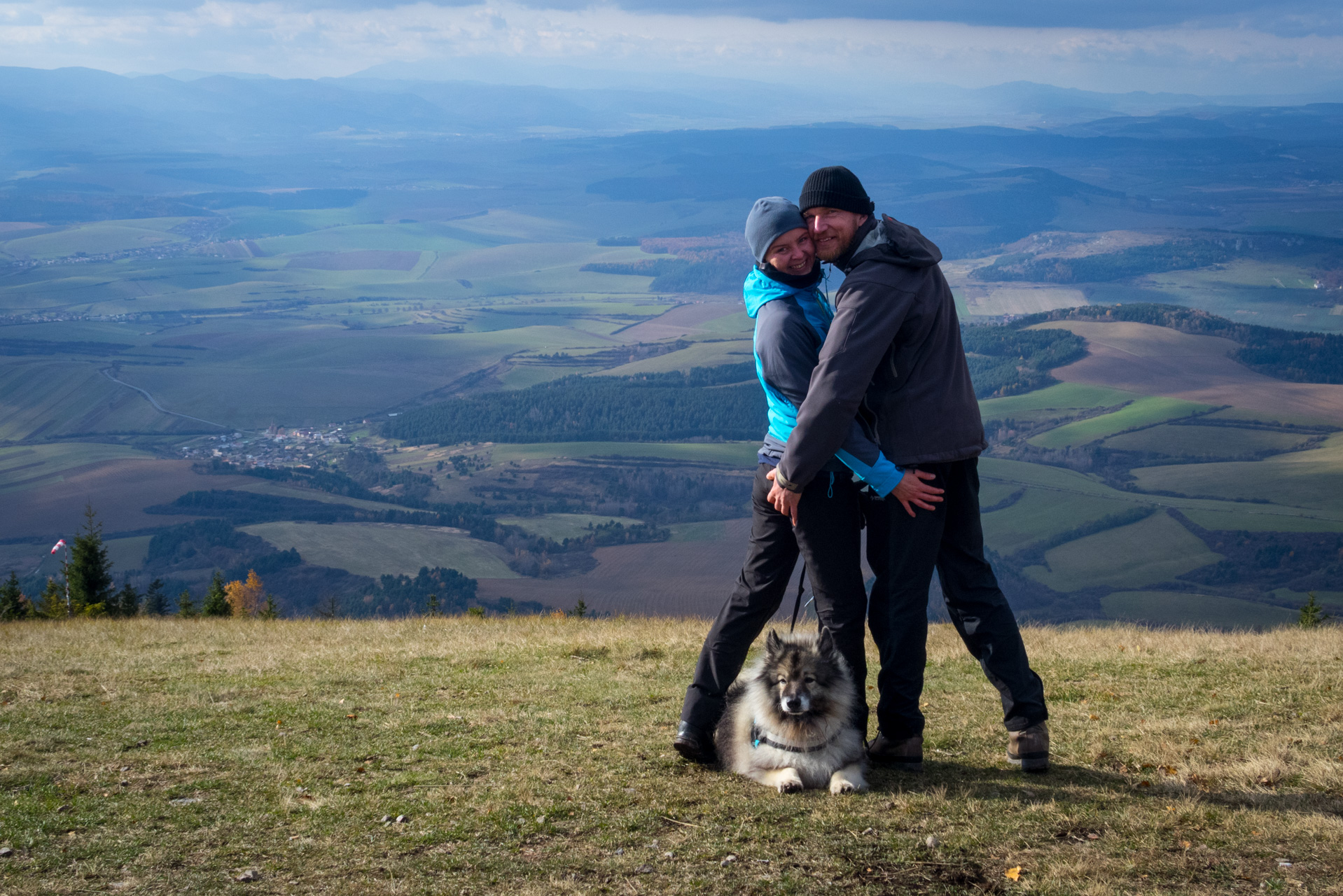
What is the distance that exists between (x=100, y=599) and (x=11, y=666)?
58.5ft

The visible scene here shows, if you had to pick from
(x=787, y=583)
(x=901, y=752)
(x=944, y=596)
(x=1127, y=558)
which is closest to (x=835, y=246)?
(x=787, y=583)

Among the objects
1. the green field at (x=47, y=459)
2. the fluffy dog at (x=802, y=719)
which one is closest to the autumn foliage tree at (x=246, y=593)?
the fluffy dog at (x=802, y=719)

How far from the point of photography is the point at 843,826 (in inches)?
176

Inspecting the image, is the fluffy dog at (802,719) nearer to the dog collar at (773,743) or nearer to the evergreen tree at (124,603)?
the dog collar at (773,743)

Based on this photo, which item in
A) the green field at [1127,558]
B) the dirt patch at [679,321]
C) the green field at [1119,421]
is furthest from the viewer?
the dirt patch at [679,321]

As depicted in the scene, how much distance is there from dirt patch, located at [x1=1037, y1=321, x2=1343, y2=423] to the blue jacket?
375ft

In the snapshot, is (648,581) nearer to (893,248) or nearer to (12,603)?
(12,603)

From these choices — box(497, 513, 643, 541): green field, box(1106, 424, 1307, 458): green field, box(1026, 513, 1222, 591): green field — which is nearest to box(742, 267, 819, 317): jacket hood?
box(1026, 513, 1222, 591): green field

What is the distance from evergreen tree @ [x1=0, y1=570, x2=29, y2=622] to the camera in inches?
928

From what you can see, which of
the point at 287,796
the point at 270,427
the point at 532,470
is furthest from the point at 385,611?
the point at 270,427

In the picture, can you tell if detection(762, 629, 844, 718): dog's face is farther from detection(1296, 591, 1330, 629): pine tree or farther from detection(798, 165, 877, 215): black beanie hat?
detection(1296, 591, 1330, 629): pine tree

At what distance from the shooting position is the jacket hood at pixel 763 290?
498 centimetres

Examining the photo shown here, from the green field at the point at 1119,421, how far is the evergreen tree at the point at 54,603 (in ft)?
302

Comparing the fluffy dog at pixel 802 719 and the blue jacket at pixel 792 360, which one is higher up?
the blue jacket at pixel 792 360
